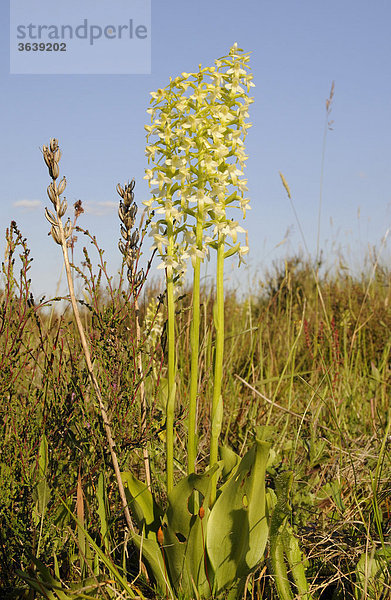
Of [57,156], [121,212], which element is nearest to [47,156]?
[57,156]

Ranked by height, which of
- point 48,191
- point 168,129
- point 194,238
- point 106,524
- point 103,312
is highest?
point 168,129

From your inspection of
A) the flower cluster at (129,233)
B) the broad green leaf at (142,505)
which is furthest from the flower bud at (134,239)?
the broad green leaf at (142,505)

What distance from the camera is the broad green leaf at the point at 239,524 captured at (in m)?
1.71

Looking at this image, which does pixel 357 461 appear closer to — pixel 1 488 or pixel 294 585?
pixel 294 585

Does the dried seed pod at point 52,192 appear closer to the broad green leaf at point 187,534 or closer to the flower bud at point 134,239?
the flower bud at point 134,239

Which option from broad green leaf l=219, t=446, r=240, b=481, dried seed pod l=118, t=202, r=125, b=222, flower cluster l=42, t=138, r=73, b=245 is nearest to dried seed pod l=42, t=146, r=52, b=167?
flower cluster l=42, t=138, r=73, b=245

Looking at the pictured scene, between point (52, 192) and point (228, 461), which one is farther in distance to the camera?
point (228, 461)

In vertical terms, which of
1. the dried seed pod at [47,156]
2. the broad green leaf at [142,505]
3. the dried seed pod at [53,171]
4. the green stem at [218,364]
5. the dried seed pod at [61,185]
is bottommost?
the broad green leaf at [142,505]

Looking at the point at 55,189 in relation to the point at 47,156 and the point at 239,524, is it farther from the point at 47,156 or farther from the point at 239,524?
the point at 239,524

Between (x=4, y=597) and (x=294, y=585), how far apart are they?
3.31 ft

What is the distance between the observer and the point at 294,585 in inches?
73.7

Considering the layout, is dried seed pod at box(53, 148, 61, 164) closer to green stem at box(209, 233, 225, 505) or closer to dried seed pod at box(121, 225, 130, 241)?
dried seed pod at box(121, 225, 130, 241)

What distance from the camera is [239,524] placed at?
177 centimetres

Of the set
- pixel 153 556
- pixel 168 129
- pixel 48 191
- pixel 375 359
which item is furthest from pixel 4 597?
pixel 375 359
